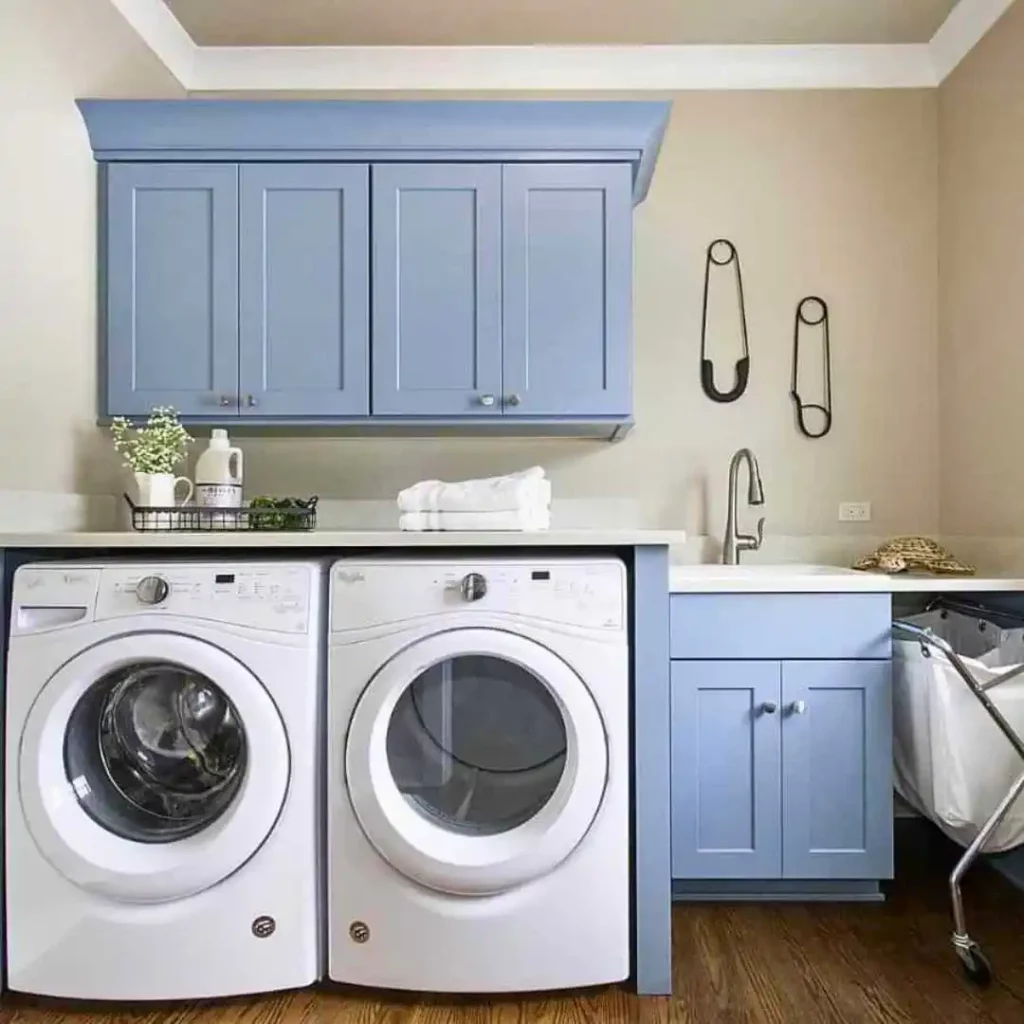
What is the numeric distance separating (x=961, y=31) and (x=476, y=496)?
216 cm

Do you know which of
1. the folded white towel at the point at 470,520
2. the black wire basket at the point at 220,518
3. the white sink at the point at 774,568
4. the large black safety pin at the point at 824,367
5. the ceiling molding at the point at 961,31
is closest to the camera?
the folded white towel at the point at 470,520

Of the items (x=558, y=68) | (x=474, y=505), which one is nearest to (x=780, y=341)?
(x=558, y=68)

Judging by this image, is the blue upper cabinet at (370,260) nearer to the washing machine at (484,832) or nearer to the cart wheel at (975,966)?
the washing machine at (484,832)

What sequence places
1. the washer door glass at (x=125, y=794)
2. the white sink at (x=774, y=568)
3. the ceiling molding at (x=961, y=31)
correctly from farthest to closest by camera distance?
the white sink at (x=774, y=568), the ceiling molding at (x=961, y=31), the washer door glass at (x=125, y=794)

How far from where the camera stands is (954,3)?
8.56ft

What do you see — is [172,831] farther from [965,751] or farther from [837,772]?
[965,751]

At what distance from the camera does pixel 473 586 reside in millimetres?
1750

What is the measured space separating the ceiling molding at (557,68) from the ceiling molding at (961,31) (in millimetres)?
50

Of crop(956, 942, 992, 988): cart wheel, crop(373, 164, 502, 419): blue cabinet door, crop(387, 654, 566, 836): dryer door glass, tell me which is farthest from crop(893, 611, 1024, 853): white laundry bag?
crop(373, 164, 502, 419): blue cabinet door

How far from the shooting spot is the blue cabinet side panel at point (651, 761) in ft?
5.86

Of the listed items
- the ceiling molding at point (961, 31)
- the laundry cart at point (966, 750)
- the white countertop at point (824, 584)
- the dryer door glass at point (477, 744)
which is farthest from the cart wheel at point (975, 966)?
the ceiling molding at point (961, 31)

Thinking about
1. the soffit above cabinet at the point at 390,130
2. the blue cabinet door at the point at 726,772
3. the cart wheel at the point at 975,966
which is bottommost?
the cart wheel at the point at 975,966

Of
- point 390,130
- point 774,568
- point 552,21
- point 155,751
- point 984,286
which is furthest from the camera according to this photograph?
point 774,568

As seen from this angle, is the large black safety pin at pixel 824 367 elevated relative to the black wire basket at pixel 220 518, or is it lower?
elevated
